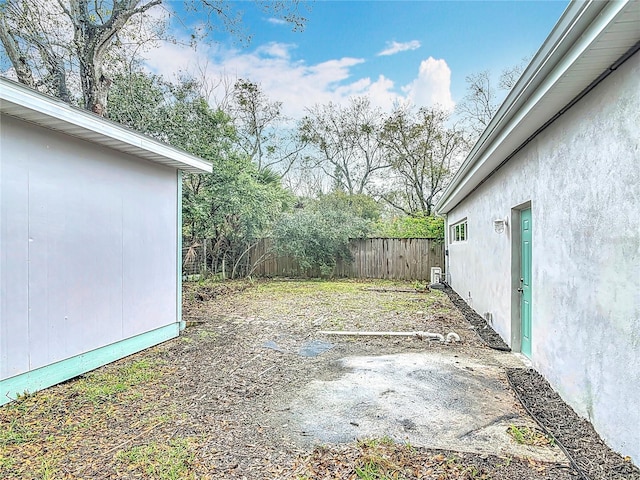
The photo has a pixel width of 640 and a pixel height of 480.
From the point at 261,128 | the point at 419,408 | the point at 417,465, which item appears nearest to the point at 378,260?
the point at 261,128

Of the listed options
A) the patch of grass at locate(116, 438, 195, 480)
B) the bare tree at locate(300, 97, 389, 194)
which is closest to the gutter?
the patch of grass at locate(116, 438, 195, 480)

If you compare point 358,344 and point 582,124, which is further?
point 358,344

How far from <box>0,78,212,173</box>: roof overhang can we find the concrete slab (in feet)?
11.6

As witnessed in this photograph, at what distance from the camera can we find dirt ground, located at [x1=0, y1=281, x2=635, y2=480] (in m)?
2.30

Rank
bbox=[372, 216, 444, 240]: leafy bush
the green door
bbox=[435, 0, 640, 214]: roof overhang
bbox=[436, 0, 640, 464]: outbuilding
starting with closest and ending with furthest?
bbox=[435, 0, 640, 214]: roof overhang
bbox=[436, 0, 640, 464]: outbuilding
the green door
bbox=[372, 216, 444, 240]: leafy bush

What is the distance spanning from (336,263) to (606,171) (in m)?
11.7

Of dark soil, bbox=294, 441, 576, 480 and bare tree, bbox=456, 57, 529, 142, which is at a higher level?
bare tree, bbox=456, 57, 529, 142

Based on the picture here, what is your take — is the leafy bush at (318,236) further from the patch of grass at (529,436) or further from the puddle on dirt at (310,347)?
the patch of grass at (529,436)

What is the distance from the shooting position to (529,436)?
2.63 meters

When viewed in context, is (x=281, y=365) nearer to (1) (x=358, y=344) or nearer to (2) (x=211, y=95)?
(1) (x=358, y=344)

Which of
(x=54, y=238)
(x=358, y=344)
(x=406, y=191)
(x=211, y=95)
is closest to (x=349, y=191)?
(x=406, y=191)

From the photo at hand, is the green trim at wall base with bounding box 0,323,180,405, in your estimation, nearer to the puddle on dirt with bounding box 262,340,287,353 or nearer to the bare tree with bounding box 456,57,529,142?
the puddle on dirt with bounding box 262,340,287,353

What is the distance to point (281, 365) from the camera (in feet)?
14.6

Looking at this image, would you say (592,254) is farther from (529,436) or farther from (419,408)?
(419,408)
